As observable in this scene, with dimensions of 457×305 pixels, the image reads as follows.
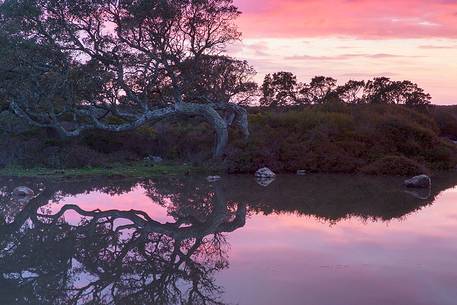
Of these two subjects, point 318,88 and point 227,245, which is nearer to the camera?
point 227,245

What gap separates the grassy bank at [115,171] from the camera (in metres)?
19.5

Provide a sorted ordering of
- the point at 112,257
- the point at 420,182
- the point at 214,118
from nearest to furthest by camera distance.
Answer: the point at 112,257 → the point at 420,182 → the point at 214,118

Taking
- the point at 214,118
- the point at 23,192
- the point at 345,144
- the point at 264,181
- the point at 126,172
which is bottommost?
the point at 264,181

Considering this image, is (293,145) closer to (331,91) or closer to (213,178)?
(213,178)

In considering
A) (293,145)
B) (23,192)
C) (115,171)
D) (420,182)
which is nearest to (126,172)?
(115,171)

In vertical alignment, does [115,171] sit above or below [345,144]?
below

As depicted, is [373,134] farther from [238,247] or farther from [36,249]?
[36,249]

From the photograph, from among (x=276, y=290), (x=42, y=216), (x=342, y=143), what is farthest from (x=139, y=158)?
(x=276, y=290)

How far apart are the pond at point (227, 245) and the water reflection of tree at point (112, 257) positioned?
0.02 metres

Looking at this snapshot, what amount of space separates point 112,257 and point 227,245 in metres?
2.19

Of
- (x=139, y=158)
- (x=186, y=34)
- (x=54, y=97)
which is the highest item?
(x=186, y=34)

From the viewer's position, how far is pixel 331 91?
138 ft

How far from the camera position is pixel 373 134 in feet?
78.5

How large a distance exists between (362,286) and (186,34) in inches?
723
